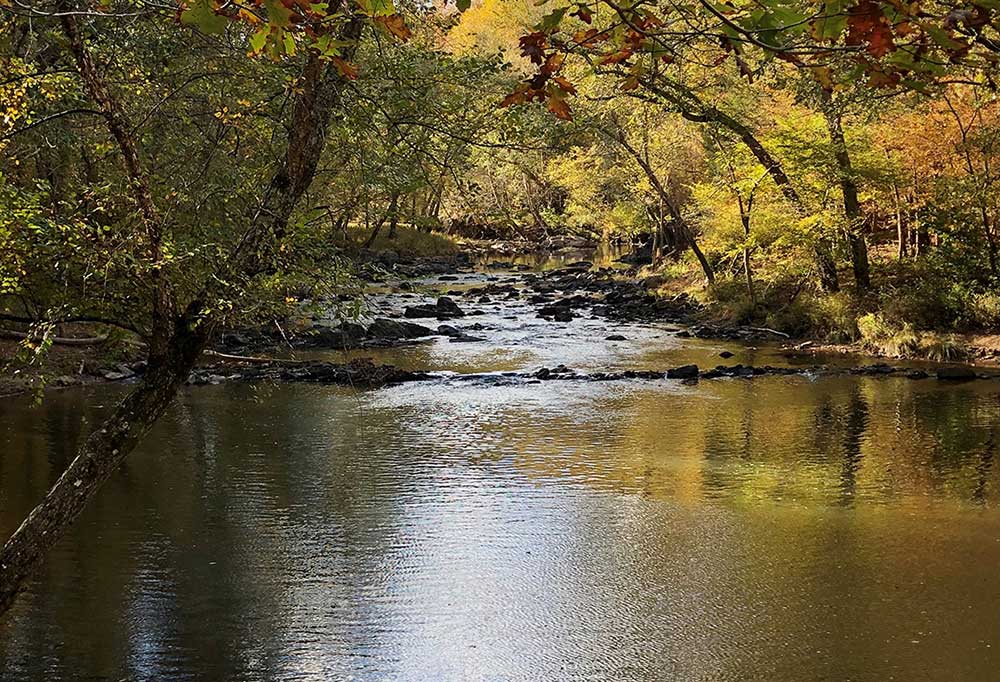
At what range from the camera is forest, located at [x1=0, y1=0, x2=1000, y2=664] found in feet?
7.70

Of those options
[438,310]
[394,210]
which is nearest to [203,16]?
[394,210]

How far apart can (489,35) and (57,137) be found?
37049 mm

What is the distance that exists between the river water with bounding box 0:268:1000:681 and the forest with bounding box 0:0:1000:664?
1739mm

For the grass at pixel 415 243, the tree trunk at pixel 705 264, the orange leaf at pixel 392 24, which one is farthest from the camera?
the grass at pixel 415 243

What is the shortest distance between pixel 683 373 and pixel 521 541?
899cm

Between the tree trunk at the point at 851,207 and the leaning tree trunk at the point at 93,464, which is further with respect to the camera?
the tree trunk at the point at 851,207

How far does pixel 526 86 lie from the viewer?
2.35 m

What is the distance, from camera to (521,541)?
28.2 ft

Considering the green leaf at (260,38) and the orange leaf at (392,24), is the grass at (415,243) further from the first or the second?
the green leaf at (260,38)

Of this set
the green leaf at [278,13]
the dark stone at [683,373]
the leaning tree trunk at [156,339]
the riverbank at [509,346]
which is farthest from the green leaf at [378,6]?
the dark stone at [683,373]

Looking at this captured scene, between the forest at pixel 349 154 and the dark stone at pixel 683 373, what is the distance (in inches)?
179

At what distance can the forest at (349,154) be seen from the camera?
2348mm

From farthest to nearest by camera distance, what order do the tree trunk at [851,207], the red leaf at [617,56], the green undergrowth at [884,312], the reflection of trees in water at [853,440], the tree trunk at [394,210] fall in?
the tree trunk at [851,207] < the green undergrowth at [884,312] < the reflection of trees in water at [853,440] < the tree trunk at [394,210] < the red leaf at [617,56]

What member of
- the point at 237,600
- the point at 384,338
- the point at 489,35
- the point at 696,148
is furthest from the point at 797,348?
the point at 489,35
